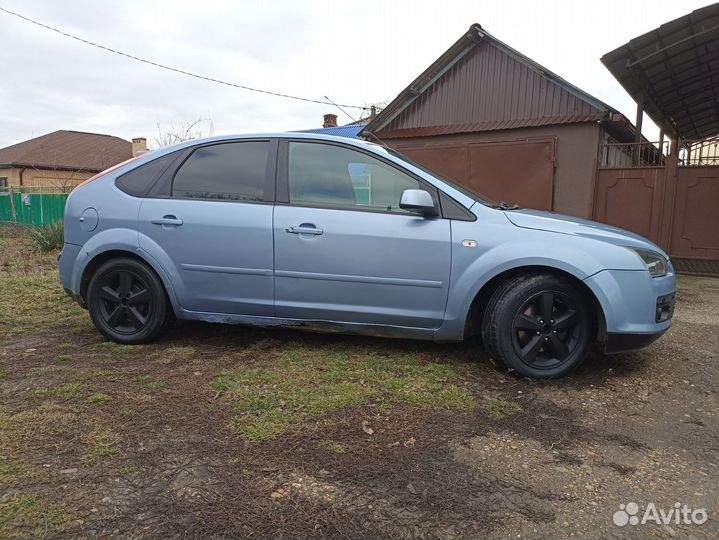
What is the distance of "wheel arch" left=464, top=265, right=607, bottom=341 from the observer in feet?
11.3

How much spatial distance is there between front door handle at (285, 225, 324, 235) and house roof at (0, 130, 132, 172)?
30.2 metres

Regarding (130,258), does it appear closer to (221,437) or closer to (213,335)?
(213,335)

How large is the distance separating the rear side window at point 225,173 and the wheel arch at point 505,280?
5.92ft

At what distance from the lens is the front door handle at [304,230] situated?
373cm

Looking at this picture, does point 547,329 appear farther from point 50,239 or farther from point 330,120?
point 330,120

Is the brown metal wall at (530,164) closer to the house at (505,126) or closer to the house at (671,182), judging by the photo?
the house at (505,126)

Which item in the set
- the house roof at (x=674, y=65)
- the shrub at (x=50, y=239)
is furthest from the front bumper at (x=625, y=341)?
the shrub at (x=50, y=239)

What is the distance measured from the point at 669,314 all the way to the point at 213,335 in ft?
11.8

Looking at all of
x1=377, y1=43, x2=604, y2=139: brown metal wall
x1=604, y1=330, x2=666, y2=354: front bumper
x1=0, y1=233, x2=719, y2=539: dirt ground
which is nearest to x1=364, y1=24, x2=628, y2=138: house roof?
x1=377, y1=43, x2=604, y2=139: brown metal wall

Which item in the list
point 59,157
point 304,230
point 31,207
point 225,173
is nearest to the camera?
point 304,230

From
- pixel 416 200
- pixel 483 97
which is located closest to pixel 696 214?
pixel 483 97

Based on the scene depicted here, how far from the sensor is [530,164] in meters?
9.50

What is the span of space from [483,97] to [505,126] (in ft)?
2.70

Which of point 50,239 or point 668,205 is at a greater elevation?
point 668,205
